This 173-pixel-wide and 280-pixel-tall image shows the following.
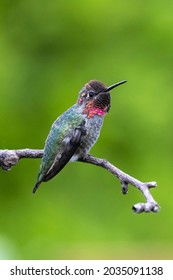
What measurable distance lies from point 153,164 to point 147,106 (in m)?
0.64

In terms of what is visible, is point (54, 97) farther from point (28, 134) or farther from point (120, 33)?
point (120, 33)

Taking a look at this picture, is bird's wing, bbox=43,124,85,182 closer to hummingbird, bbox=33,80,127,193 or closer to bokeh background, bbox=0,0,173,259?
hummingbird, bbox=33,80,127,193

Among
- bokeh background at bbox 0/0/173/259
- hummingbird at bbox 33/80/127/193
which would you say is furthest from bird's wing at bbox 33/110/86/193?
bokeh background at bbox 0/0/173/259

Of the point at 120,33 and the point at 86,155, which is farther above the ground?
the point at 120,33

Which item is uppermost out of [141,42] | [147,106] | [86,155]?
[141,42]

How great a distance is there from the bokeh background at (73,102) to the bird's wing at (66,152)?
12.4ft

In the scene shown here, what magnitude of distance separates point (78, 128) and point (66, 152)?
194 millimetres

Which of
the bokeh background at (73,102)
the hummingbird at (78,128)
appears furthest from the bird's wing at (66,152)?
the bokeh background at (73,102)

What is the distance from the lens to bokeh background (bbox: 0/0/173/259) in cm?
707

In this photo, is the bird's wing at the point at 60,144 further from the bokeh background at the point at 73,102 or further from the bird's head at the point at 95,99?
the bokeh background at the point at 73,102

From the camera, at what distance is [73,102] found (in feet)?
21.1

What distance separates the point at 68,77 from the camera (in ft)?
25.4

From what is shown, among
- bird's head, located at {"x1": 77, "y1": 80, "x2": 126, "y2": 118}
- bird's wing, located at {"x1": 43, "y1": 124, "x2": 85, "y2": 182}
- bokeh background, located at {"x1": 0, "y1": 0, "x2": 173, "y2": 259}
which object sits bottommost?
bird's wing, located at {"x1": 43, "y1": 124, "x2": 85, "y2": 182}

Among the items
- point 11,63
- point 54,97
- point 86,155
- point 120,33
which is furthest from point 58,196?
point 86,155
